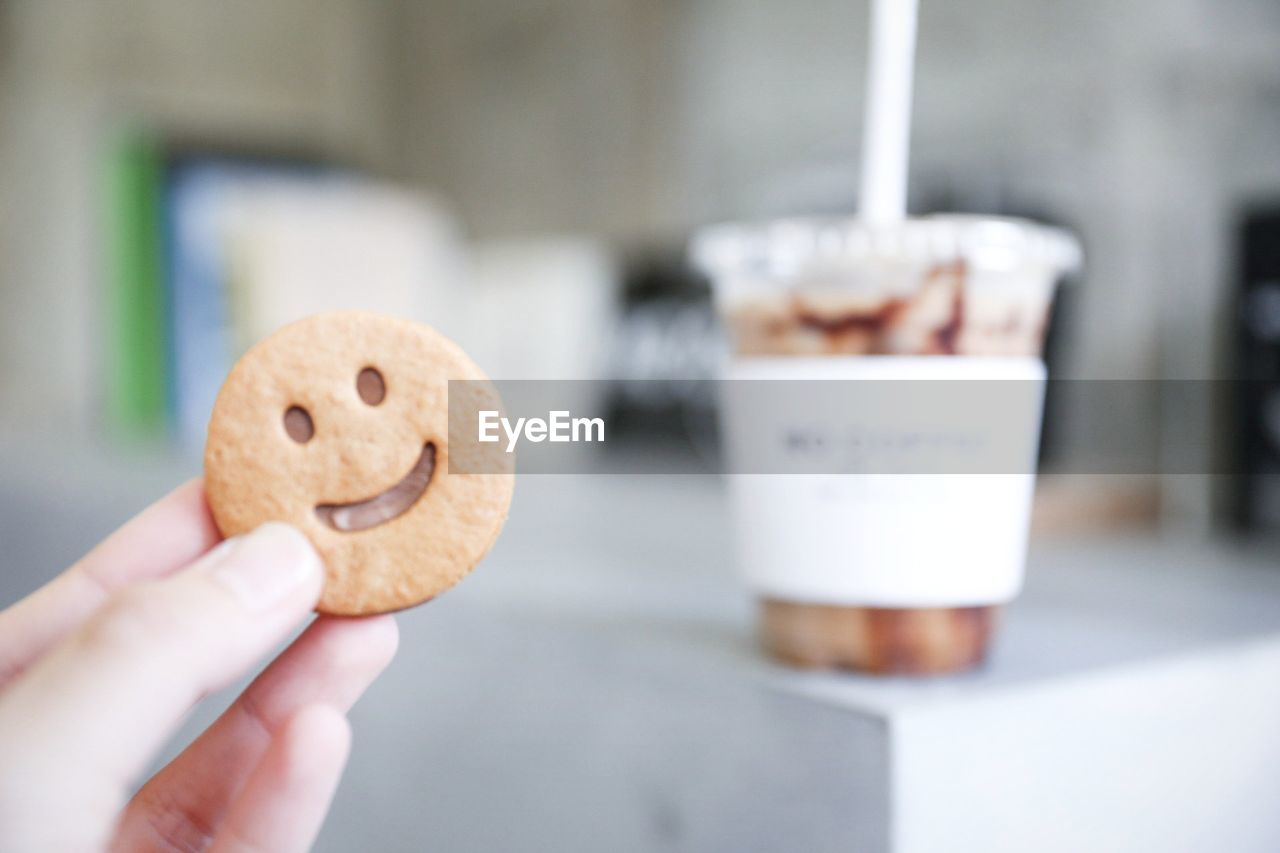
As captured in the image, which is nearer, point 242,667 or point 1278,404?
point 242,667

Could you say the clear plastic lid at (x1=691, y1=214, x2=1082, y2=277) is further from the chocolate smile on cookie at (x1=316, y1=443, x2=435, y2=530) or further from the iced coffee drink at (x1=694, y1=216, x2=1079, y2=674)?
the chocolate smile on cookie at (x1=316, y1=443, x2=435, y2=530)

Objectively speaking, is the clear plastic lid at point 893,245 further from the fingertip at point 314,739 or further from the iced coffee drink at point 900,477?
the fingertip at point 314,739

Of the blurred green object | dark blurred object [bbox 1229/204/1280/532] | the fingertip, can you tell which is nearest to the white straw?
the fingertip

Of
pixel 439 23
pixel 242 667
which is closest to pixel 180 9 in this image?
pixel 439 23

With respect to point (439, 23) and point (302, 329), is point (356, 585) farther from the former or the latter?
point (439, 23)

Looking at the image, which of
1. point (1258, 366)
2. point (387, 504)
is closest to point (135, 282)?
point (1258, 366)
